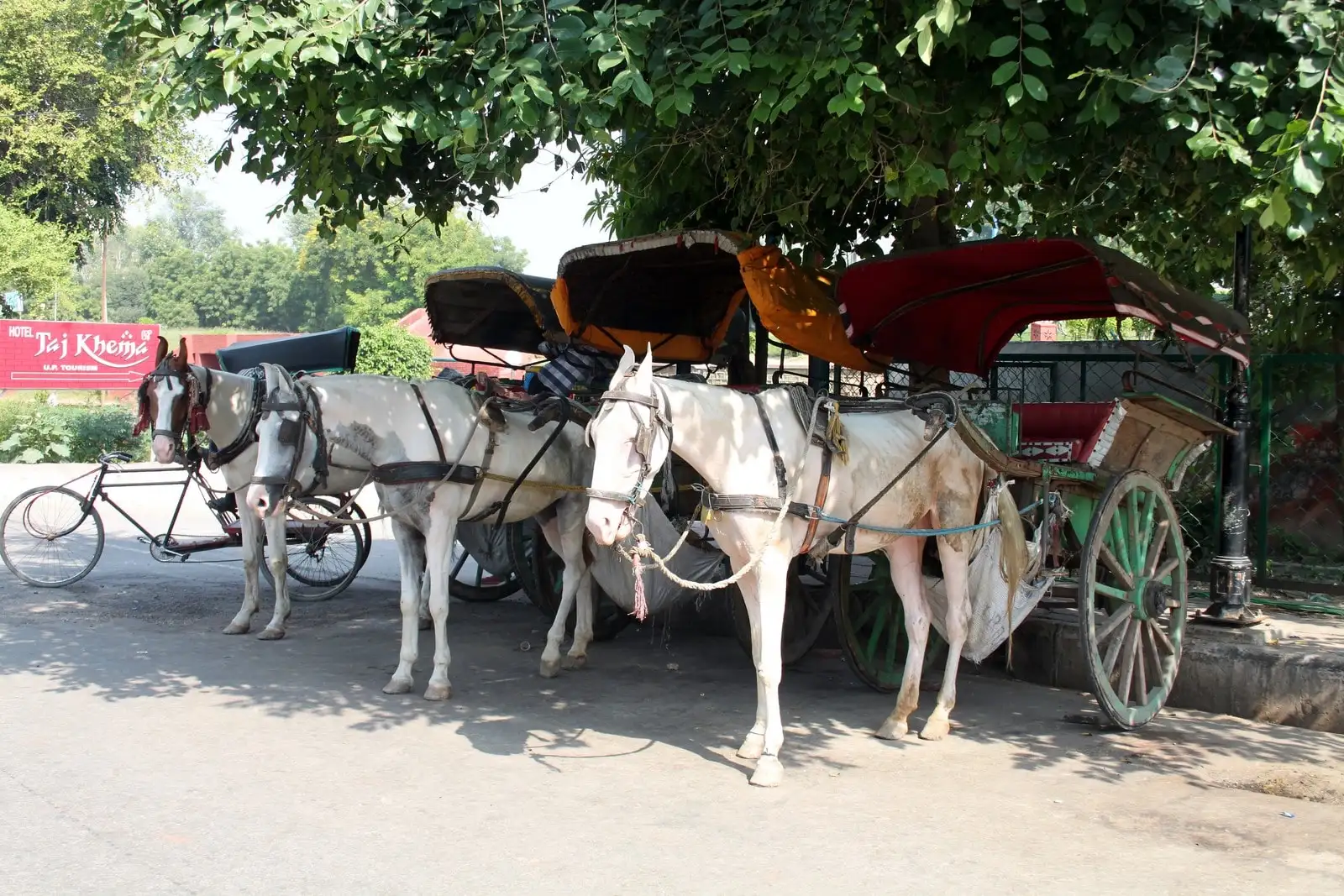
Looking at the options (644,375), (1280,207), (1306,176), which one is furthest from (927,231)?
(644,375)

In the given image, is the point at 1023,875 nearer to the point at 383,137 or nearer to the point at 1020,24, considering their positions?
the point at 1020,24

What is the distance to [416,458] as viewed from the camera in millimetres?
6805

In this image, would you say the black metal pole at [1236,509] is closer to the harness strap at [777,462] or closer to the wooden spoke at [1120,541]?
the wooden spoke at [1120,541]

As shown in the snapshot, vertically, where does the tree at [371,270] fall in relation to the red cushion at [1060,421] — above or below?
above

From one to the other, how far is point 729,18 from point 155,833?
4515 millimetres

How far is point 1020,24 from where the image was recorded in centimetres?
546

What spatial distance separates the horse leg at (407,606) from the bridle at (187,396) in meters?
1.87

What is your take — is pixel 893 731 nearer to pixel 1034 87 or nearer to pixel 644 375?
pixel 644 375

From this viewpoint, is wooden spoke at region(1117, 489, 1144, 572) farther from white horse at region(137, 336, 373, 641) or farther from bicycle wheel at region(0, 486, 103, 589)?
bicycle wheel at region(0, 486, 103, 589)

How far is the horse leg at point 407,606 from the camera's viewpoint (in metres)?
6.84

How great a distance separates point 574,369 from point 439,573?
2.28m

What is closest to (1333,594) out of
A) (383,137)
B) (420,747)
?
(420,747)

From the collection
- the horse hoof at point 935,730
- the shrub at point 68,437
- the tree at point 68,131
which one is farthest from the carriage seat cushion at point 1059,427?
the tree at point 68,131

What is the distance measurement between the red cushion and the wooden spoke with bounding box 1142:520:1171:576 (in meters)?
1.25
